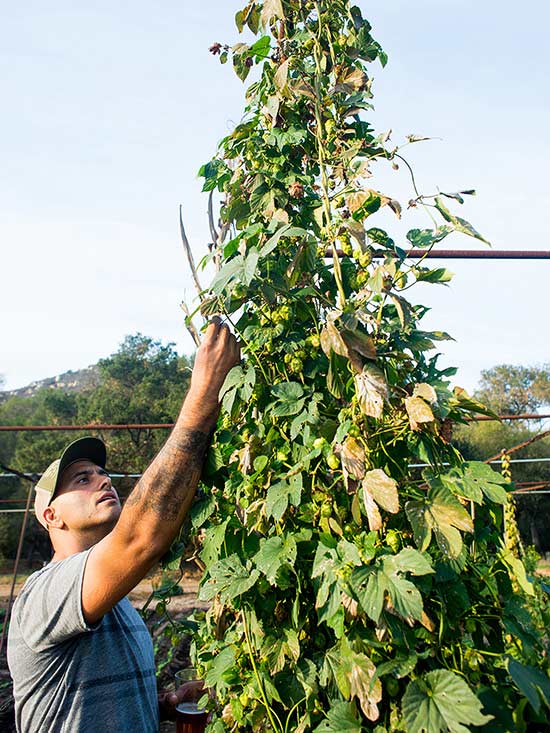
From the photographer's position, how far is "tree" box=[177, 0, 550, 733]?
50.3 inches

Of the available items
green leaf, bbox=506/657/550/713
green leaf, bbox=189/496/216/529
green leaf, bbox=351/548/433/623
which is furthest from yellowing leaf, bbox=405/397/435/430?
green leaf, bbox=189/496/216/529

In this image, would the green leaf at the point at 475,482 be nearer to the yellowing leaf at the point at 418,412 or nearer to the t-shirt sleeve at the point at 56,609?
the yellowing leaf at the point at 418,412

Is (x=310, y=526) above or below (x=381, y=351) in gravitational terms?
below

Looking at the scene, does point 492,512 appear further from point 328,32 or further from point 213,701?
point 328,32

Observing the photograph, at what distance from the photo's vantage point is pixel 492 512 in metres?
1.50

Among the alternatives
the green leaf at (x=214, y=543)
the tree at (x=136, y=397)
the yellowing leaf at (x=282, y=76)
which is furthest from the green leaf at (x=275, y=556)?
the tree at (x=136, y=397)

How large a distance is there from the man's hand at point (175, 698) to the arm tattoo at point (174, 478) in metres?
→ 0.83

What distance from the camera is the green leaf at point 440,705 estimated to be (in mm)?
1132

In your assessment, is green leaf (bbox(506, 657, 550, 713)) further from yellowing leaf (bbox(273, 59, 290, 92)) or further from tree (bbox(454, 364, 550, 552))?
tree (bbox(454, 364, 550, 552))

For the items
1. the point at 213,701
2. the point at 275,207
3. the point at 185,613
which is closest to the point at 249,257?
the point at 275,207

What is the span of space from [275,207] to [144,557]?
99cm

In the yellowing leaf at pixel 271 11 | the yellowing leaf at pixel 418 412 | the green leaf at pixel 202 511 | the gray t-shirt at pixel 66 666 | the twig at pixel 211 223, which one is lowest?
the gray t-shirt at pixel 66 666

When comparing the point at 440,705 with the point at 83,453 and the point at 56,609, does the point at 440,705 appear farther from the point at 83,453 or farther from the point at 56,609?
the point at 83,453

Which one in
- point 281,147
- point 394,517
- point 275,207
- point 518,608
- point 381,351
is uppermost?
point 281,147
